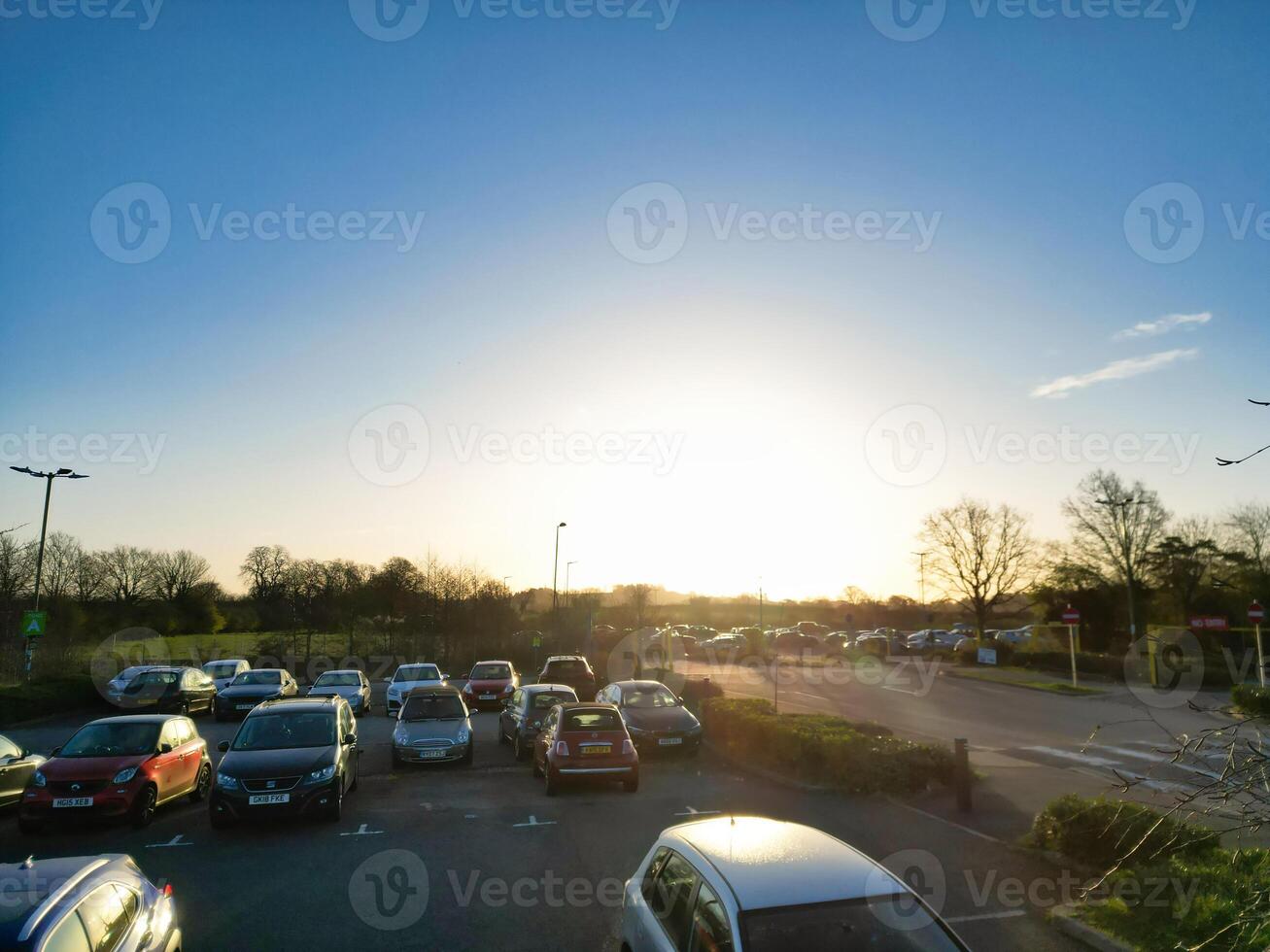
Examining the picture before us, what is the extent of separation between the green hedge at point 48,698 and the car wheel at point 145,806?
18878 mm

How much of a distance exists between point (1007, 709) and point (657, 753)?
15.4 metres

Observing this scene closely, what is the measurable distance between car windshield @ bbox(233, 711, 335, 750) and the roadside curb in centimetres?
963

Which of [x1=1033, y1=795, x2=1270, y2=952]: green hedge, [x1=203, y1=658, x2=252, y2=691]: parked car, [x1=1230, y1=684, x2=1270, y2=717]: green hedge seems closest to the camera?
[x1=1033, y1=795, x2=1270, y2=952]: green hedge

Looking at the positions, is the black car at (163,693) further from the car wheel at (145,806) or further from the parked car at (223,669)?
the car wheel at (145,806)

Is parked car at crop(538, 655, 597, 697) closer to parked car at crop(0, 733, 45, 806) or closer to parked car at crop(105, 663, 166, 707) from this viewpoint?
parked car at crop(105, 663, 166, 707)

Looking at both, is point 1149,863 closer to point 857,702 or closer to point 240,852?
point 240,852

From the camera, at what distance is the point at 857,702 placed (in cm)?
2795

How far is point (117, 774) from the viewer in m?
11.6

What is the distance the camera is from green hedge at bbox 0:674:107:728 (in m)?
26.3

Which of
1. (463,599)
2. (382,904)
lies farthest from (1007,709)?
(463,599)

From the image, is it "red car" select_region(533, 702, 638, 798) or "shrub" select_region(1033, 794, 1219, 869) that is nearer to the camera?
"shrub" select_region(1033, 794, 1219, 869)

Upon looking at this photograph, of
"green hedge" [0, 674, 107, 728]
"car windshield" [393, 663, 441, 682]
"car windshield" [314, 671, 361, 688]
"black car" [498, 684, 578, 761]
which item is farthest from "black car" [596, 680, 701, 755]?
"green hedge" [0, 674, 107, 728]

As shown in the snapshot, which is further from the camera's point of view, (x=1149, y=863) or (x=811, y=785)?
(x=811, y=785)

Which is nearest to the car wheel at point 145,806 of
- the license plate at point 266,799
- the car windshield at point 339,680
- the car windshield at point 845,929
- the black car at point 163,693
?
the license plate at point 266,799
